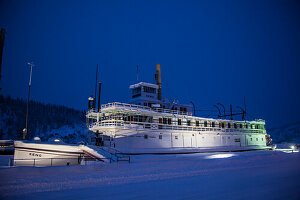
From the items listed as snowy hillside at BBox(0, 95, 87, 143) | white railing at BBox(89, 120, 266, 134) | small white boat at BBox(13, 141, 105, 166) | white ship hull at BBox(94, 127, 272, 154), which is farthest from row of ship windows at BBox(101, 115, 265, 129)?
snowy hillside at BBox(0, 95, 87, 143)

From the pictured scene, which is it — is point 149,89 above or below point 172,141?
above

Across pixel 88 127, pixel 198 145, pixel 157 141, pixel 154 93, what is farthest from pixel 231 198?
pixel 154 93

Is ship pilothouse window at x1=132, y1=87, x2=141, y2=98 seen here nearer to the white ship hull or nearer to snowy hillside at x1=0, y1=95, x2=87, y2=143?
the white ship hull

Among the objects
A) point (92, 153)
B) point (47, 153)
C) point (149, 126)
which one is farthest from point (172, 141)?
point (47, 153)

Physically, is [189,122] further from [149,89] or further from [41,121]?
[41,121]

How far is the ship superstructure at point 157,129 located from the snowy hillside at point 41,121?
6129cm

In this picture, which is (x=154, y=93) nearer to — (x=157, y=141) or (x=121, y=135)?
(x=157, y=141)

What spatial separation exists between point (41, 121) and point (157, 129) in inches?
4551

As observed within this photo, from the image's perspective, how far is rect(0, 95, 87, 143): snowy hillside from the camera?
99119 mm

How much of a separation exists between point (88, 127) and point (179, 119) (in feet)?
48.7

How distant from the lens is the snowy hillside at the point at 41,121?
325ft

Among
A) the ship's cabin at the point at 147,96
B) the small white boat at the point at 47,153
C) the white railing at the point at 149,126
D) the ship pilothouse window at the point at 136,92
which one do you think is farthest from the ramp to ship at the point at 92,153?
the ship pilothouse window at the point at 136,92

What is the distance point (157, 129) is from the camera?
29.2m

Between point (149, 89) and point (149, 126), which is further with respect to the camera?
point (149, 89)
